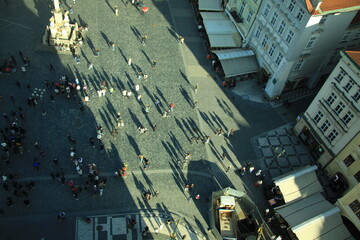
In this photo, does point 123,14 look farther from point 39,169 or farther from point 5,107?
point 39,169

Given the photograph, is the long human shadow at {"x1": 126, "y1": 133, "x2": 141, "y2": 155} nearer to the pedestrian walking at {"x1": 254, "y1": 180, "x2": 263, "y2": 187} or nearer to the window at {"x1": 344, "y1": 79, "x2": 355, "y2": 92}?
the pedestrian walking at {"x1": 254, "y1": 180, "x2": 263, "y2": 187}

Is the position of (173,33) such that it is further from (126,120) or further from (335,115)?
(335,115)

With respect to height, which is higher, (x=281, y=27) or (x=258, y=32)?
(x=258, y=32)

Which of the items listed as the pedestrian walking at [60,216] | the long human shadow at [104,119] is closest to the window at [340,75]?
the long human shadow at [104,119]

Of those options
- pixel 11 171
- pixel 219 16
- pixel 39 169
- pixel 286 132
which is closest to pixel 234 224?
pixel 286 132

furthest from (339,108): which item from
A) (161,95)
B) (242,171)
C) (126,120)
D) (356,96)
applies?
(126,120)

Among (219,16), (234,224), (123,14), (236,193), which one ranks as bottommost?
(234,224)
